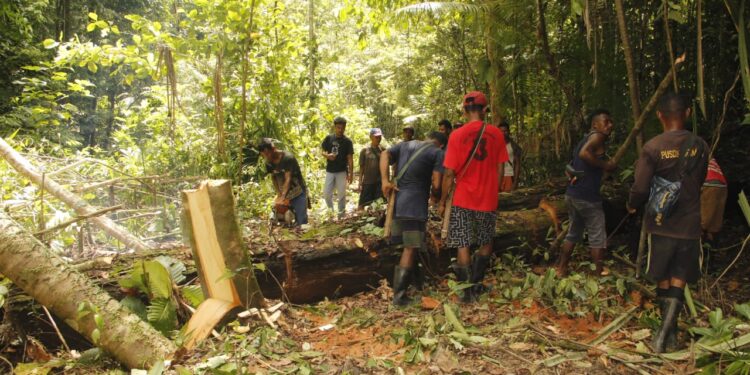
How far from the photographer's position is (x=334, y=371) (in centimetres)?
321

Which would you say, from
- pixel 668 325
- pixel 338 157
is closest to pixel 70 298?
pixel 668 325

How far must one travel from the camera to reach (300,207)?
23.1 feet

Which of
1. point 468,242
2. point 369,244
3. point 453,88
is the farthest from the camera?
point 453,88

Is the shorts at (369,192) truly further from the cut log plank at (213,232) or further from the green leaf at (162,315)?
the green leaf at (162,315)

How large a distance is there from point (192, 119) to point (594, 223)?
8.47 meters

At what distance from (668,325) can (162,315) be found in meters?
3.93

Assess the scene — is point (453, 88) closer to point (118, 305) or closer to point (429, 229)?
point (429, 229)

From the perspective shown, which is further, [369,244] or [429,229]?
[429,229]

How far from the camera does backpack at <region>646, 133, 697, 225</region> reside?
3283 mm

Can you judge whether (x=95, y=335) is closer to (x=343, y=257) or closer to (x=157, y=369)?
(x=157, y=369)

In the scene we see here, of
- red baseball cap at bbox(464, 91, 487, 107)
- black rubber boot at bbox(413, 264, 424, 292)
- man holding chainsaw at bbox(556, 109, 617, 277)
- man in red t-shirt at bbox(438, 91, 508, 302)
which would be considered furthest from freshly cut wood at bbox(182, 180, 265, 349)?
man holding chainsaw at bbox(556, 109, 617, 277)

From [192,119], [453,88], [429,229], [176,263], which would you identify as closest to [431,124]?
[453,88]

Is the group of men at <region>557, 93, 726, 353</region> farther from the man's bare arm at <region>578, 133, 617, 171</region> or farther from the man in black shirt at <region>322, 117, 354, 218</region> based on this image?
the man in black shirt at <region>322, 117, 354, 218</region>

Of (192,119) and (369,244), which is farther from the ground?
(192,119)
